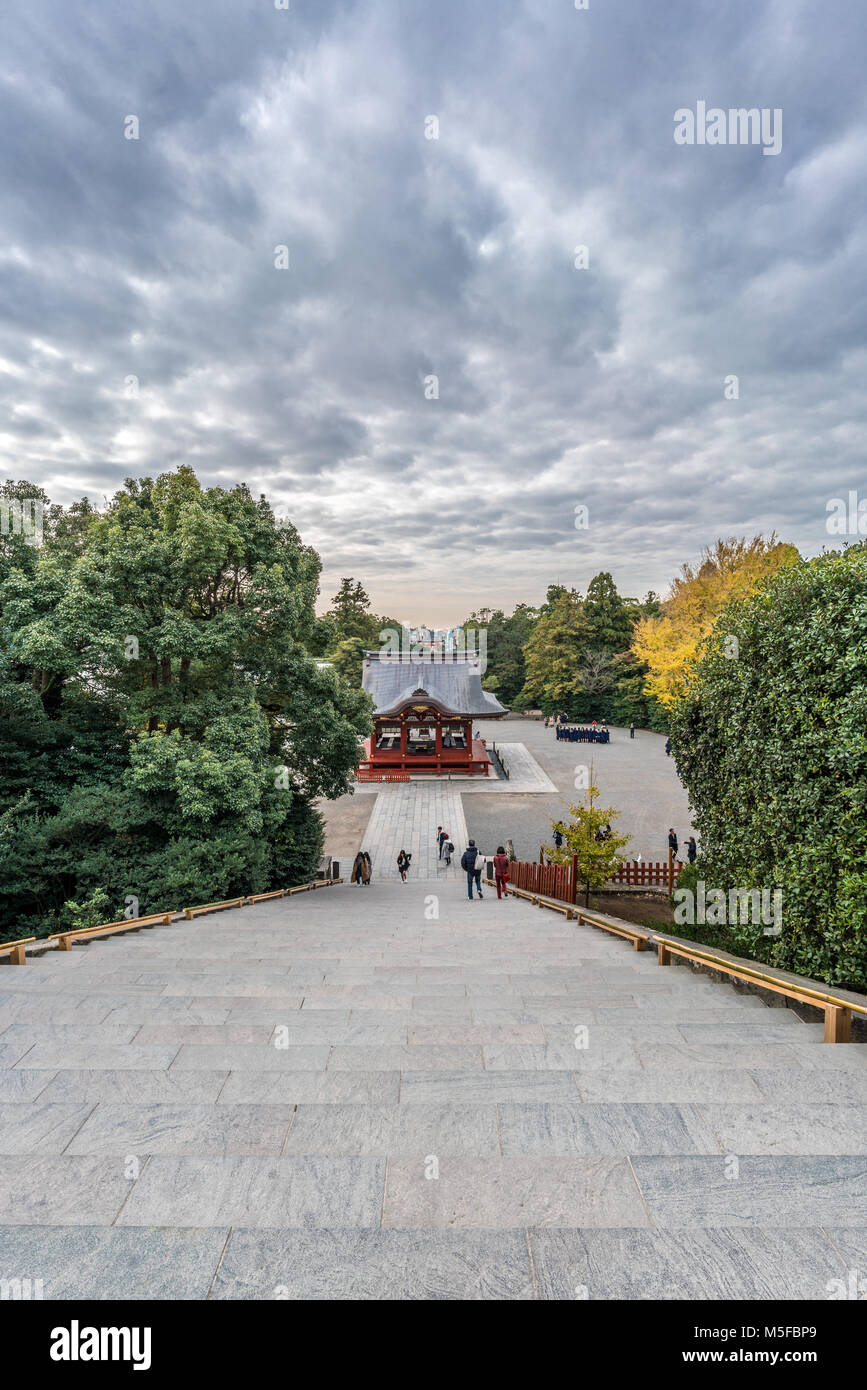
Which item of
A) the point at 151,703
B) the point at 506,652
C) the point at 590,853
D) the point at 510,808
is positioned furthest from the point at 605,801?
the point at 506,652

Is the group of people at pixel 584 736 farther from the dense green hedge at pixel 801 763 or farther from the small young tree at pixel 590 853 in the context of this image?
the dense green hedge at pixel 801 763

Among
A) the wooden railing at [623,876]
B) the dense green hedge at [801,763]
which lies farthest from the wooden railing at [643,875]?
the dense green hedge at [801,763]

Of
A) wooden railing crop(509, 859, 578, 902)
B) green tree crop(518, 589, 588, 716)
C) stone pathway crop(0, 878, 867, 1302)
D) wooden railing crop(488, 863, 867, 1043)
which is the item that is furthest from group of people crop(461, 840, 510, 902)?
green tree crop(518, 589, 588, 716)

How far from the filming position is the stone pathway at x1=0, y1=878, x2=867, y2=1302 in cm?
203

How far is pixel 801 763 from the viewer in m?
5.83

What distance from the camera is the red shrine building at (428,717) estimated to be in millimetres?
27203

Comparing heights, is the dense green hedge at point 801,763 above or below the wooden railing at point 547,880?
above

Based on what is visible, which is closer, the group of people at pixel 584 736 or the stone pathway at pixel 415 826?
the stone pathway at pixel 415 826

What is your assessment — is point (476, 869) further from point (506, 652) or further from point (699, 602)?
point (506, 652)

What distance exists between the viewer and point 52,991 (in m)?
4.87

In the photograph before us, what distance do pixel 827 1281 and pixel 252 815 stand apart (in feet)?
32.4

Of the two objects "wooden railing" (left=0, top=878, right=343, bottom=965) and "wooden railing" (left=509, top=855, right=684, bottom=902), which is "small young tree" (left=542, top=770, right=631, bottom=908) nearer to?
"wooden railing" (left=509, top=855, right=684, bottom=902)

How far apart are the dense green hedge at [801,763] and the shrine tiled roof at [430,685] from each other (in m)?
19.6

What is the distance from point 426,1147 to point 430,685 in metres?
27.4
